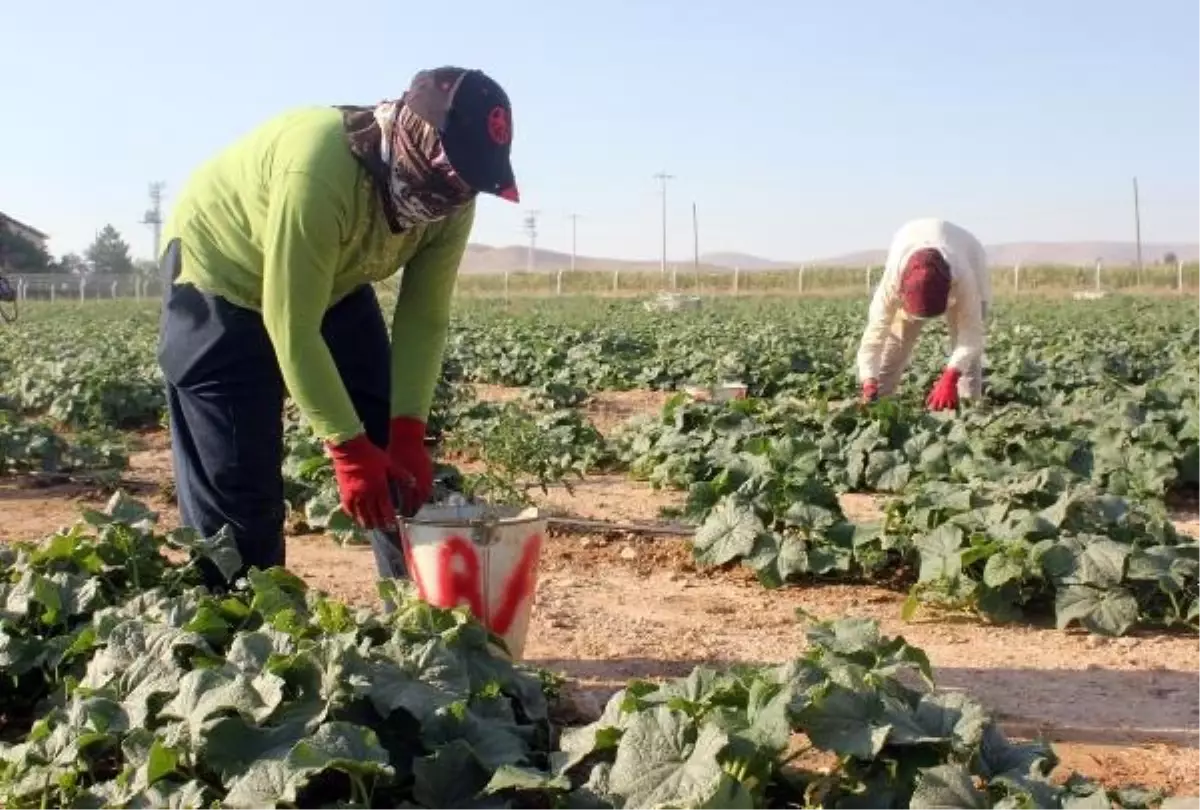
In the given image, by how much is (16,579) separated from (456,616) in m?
1.41

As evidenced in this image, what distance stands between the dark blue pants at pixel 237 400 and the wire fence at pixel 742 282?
3618cm

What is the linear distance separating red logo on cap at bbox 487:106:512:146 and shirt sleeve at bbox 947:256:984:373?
191 inches

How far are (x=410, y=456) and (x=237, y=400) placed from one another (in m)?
0.50

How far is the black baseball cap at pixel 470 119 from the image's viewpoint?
333cm

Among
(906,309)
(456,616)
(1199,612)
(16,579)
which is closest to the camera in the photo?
(456,616)

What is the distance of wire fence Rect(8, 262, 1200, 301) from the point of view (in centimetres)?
4425

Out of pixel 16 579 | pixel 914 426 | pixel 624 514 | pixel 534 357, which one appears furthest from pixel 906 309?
pixel 534 357

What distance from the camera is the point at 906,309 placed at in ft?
25.5

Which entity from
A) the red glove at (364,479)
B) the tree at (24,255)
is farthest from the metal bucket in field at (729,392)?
the tree at (24,255)

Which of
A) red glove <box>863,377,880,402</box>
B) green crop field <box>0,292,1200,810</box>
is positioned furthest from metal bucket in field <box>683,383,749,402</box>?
red glove <box>863,377,880,402</box>

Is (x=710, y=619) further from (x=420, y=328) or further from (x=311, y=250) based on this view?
(x=311, y=250)

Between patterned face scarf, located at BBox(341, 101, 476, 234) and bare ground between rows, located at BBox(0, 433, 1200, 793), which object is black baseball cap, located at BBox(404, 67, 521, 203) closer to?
patterned face scarf, located at BBox(341, 101, 476, 234)

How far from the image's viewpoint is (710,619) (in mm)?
4824

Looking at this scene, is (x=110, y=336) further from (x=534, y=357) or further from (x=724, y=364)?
(x=724, y=364)
